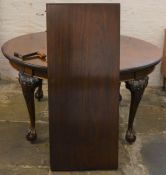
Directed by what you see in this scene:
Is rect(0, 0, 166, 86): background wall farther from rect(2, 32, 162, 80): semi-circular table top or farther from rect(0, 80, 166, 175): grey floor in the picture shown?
rect(2, 32, 162, 80): semi-circular table top

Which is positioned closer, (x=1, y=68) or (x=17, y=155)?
(x=17, y=155)

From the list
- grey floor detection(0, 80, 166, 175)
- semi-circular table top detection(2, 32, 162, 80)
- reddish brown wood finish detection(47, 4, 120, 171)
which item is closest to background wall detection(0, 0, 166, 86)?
grey floor detection(0, 80, 166, 175)

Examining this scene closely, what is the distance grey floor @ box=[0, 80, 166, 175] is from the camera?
2.67 m

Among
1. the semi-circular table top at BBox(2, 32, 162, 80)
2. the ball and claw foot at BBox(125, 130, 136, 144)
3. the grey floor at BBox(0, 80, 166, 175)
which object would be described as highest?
the semi-circular table top at BBox(2, 32, 162, 80)

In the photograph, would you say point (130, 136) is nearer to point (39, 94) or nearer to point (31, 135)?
point (31, 135)

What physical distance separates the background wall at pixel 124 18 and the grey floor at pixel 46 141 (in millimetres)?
673

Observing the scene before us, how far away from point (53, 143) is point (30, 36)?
111 cm

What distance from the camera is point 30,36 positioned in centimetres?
324

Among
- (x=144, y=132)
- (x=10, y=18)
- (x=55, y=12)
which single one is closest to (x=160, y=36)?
(x=144, y=132)

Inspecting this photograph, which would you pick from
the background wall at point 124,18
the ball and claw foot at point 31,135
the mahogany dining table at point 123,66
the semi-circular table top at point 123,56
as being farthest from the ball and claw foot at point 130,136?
the background wall at point 124,18

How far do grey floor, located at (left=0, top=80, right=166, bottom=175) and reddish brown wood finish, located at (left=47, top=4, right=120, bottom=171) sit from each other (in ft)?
0.53

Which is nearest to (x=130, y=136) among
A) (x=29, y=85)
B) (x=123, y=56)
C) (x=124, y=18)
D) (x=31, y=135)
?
(x=123, y=56)

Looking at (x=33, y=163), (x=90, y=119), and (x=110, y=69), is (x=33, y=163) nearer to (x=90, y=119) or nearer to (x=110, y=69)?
(x=90, y=119)

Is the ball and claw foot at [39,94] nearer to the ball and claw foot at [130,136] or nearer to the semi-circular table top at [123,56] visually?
the semi-circular table top at [123,56]
